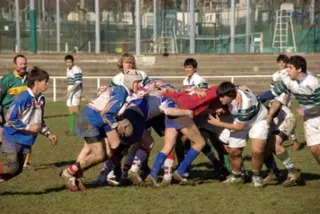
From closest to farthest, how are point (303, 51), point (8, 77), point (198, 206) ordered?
1. point (198, 206)
2. point (8, 77)
3. point (303, 51)

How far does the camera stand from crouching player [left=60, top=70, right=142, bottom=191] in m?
10.9

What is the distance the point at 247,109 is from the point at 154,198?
1921 mm

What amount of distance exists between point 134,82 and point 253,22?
30240 mm

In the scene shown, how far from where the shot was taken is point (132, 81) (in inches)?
438

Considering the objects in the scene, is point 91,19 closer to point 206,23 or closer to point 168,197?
point 206,23

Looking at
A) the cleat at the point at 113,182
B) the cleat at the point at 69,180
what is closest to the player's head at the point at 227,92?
the cleat at the point at 113,182

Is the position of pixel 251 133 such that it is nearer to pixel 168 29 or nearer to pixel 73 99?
pixel 73 99

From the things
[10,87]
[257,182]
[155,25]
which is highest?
[155,25]

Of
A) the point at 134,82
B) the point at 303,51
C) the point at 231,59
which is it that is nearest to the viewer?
the point at 134,82

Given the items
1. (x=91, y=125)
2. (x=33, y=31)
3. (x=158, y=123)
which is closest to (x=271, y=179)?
(x=158, y=123)

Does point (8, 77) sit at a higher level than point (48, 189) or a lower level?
higher

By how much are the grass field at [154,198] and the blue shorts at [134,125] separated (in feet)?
2.47

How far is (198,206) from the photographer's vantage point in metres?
10.2

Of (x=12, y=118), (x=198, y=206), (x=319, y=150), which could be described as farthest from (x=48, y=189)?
(x=319, y=150)
